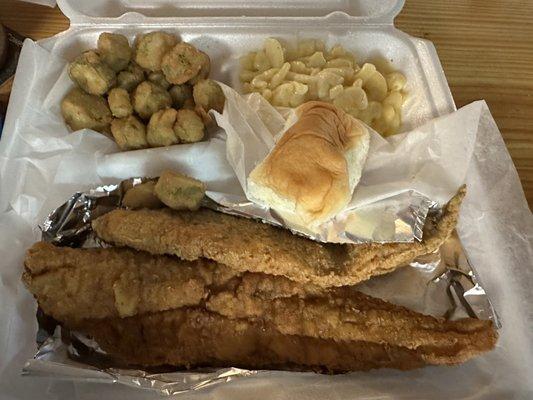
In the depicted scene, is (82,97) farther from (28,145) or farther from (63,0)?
(63,0)

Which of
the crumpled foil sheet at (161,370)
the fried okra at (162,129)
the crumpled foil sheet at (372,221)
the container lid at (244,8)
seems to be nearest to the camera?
the crumpled foil sheet at (161,370)

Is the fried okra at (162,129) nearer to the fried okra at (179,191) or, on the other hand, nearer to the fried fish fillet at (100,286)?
the fried okra at (179,191)

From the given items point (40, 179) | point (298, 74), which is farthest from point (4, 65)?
point (298, 74)

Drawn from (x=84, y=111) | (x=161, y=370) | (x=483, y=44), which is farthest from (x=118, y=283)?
(x=483, y=44)

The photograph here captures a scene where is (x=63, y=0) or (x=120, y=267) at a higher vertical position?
(x=63, y=0)

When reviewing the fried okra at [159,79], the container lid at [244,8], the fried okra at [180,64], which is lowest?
the fried okra at [159,79]

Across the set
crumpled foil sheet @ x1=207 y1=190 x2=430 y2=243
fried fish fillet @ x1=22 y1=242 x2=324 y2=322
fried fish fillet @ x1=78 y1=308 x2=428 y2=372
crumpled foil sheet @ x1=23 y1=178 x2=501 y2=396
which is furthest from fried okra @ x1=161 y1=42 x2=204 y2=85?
fried fish fillet @ x1=78 y1=308 x2=428 y2=372

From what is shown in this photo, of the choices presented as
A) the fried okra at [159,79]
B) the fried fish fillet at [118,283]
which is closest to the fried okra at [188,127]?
the fried okra at [159,79]

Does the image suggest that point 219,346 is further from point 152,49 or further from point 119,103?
point 152,49
